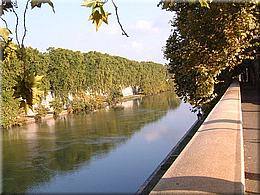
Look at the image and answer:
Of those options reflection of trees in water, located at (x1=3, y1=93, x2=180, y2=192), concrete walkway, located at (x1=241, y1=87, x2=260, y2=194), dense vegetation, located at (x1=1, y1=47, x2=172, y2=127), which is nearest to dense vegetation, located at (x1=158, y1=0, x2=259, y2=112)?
concrete walkway, located at (x1=241, y1=87, x2=260, y2=194)

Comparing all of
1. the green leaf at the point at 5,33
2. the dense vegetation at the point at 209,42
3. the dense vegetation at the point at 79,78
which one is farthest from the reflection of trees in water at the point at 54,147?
the green leaf at the point at 5,33

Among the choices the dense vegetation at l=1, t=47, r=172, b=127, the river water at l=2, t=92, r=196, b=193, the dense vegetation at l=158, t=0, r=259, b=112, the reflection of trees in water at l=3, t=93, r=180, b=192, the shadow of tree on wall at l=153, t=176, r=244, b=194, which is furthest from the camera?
the dense vegetation at l=1, t=47, r=172, b=127

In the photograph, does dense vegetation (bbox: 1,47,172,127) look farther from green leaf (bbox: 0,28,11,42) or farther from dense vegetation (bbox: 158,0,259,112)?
green leaf (bbox: 0,28,11,42)

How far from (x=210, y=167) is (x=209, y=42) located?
26.1ft

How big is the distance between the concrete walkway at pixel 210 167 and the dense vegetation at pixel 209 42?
5094 millimetres

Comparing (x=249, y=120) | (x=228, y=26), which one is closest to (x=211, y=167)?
(x=249, y=120)

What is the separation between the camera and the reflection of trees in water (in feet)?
57.3

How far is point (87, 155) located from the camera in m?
20.6

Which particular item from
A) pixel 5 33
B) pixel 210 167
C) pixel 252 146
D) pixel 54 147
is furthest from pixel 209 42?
pixel 54 147

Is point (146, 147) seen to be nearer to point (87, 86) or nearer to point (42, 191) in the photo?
point (42, 191)

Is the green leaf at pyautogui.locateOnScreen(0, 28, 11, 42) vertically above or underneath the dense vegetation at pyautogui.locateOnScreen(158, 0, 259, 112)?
underneath

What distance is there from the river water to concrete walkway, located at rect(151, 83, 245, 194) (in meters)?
11.4

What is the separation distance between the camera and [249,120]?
283 inches

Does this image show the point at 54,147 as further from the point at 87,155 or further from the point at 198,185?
the point at 198,185
